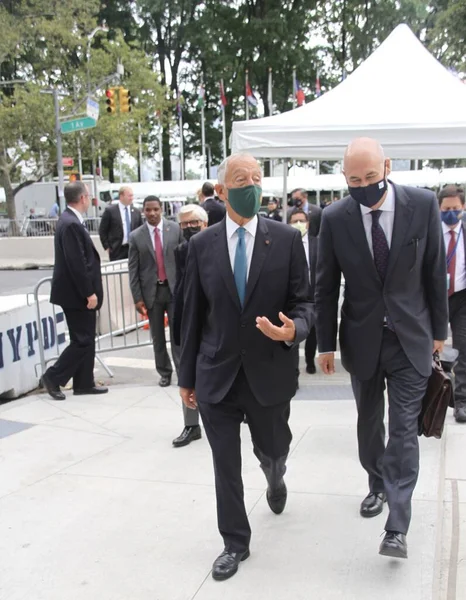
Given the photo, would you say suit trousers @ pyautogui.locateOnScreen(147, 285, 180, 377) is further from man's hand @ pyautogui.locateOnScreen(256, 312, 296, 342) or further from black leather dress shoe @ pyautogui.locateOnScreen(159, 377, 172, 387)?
man's hand @ pyautogui.locateOnScreen(256, 312, 296, 342)

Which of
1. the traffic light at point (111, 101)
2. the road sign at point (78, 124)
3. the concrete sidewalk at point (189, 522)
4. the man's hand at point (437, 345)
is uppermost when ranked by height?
the traffic light at point (111, 101)

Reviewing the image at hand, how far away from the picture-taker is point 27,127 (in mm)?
26531

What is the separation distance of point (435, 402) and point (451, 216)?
2.46 meters

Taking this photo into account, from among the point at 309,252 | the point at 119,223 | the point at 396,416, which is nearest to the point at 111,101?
the point at 119,223

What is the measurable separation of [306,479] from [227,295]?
172 centimetres

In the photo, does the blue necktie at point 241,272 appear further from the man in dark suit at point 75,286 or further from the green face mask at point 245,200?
the man in dark suit at point 75,286

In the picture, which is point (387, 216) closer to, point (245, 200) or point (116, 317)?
point (245, 200)

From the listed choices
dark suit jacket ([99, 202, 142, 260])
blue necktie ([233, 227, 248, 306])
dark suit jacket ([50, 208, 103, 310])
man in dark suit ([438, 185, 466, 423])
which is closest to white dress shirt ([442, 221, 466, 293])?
man in dark suit ([438, 185, 466, 423])

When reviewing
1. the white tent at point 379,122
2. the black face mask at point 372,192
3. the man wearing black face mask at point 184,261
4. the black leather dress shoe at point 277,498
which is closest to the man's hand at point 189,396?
the black leather dress shoe at point 277,498

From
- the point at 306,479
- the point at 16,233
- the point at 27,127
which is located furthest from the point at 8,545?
the point at 27,127

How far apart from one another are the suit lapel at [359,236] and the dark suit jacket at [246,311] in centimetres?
28

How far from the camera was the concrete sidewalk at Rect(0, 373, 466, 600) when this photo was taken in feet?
9.72

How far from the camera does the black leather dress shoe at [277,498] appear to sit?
3.49 m

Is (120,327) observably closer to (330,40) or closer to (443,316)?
(443,316)
